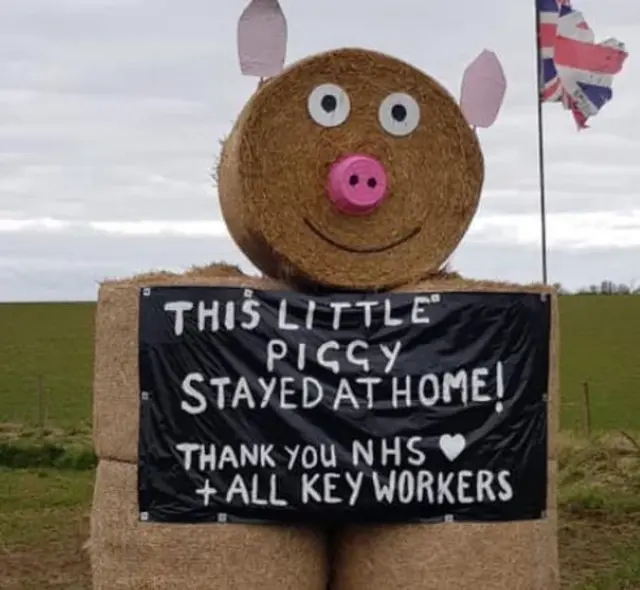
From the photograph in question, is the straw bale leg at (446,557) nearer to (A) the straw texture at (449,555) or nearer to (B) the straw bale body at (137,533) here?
(A) the straw texture at (449,555)

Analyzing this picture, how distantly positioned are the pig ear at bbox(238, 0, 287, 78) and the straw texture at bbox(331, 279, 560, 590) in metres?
0.97

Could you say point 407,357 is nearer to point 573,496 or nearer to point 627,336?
point 573,496

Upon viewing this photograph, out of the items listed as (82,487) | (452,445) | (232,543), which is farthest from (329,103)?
(82,487)

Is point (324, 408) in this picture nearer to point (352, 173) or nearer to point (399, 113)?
point (352, 173)

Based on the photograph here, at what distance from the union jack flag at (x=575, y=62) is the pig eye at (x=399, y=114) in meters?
1.96

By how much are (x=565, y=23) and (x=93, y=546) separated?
3.58 metres

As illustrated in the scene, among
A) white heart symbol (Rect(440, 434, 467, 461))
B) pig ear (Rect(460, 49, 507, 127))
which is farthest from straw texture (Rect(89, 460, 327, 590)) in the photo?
pig ear (Rect(460, 49, 507, 127))

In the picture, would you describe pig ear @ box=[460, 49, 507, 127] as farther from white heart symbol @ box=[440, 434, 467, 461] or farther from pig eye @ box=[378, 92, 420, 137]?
white heart symbol @ box=[440, 434, 467, 461]

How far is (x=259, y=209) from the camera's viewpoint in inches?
183

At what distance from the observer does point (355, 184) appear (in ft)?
15.4

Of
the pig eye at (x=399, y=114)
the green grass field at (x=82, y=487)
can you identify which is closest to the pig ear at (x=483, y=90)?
the pig eye at (x=399, y=114)

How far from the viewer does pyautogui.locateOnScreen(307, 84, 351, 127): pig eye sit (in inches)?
185

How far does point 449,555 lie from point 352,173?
1.41m

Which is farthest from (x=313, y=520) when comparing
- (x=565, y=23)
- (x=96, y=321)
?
(x=565, y=23)
